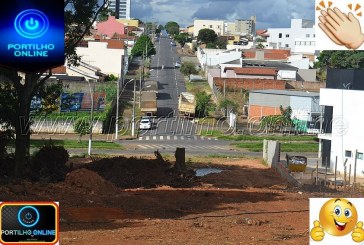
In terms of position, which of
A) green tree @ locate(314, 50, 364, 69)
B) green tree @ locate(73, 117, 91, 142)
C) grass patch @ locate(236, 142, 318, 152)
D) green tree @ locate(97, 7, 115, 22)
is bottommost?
grass patch @ locate(236, 142, 318, 152)

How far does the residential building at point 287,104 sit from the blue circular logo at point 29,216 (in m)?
42.4

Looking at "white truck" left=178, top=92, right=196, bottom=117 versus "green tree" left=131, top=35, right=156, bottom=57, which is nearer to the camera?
"white truck" left=178, top=92, right=196, bottom=117

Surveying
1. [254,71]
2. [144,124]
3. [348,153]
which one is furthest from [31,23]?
[254,71]

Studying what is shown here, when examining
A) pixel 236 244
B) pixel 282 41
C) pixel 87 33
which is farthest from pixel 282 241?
pixel 282 41

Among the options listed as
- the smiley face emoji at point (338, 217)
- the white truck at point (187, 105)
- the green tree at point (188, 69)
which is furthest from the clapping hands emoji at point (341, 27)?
the green tree at point (188, 69)

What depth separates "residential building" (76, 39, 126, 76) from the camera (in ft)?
225

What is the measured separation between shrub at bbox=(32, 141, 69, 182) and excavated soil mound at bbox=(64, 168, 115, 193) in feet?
8.09

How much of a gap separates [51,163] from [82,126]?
79.5 ft

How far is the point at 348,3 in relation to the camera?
19.0 meters

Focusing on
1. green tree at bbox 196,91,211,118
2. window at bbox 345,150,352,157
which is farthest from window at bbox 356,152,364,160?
green tree at bbox 196,91,211,118

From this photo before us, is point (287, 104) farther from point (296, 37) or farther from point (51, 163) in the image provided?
point (296, 37)

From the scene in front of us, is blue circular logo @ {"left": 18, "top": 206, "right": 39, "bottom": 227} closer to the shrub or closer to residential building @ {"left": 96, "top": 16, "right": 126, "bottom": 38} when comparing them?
the shrub

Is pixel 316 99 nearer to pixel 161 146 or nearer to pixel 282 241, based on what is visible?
pixel 161 146

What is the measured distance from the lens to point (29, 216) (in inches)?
272
